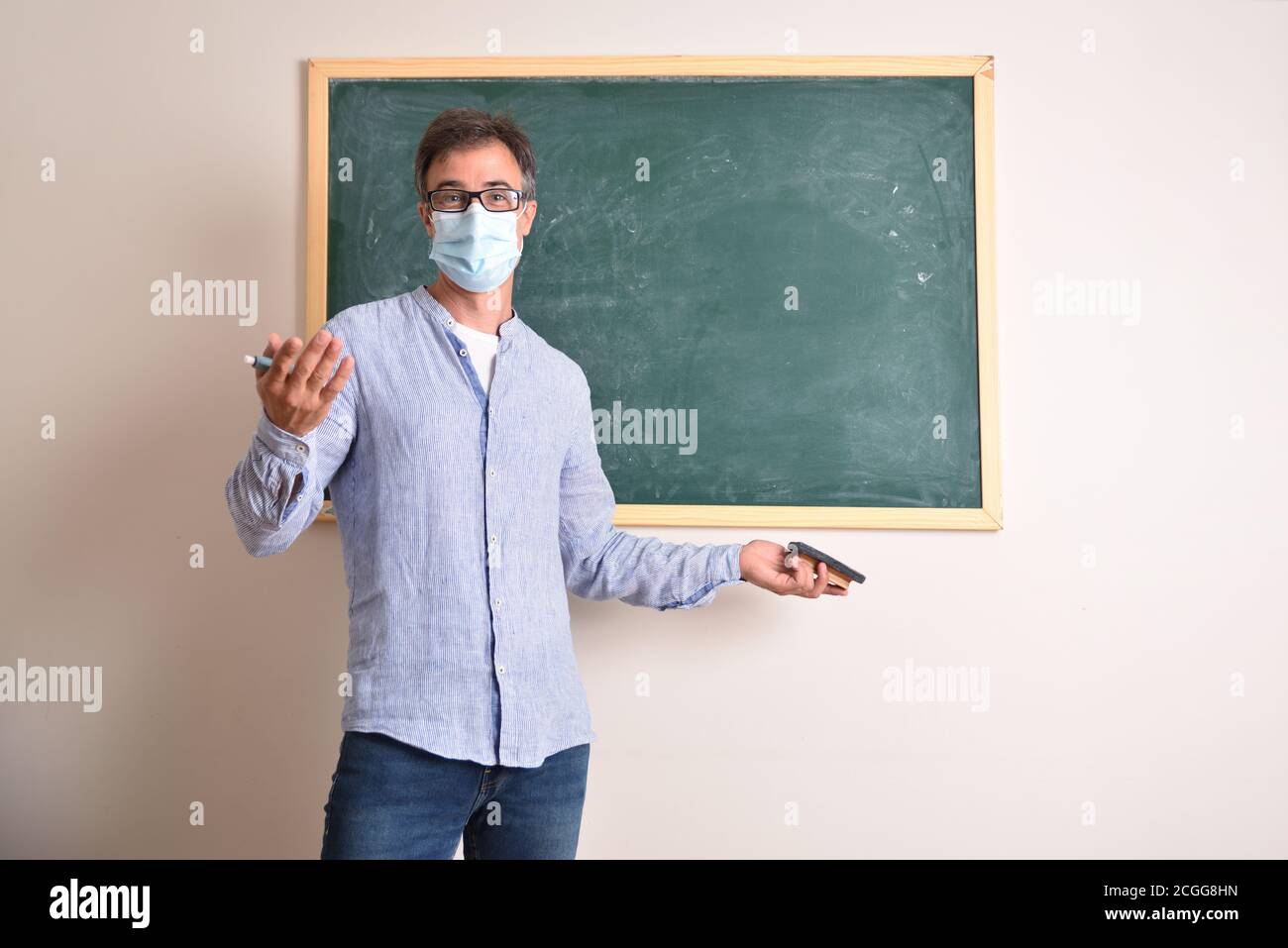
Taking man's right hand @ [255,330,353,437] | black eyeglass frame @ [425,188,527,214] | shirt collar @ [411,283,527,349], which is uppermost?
black eyeglass frame @ [425,188,527,214]

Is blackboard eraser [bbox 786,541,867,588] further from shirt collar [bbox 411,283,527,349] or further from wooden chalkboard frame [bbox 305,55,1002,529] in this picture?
shirt collar [bbox 411,283,527,349]

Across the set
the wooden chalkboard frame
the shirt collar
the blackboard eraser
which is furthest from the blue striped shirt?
the wooden chalkboard frame

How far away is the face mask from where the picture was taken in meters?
1.45

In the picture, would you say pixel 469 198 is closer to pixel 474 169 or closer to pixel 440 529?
pixel 474 169

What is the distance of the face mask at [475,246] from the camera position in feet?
4.75

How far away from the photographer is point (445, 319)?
1438mm

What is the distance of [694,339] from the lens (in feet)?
6.30

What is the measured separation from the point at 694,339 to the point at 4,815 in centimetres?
169

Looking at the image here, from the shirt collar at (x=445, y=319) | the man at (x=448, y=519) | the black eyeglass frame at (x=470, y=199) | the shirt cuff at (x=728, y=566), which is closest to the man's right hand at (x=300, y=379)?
the man at (x=448, y=519)

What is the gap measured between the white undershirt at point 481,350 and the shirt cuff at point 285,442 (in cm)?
32

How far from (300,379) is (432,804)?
0.61m

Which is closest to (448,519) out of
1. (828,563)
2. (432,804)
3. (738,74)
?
(432,804)

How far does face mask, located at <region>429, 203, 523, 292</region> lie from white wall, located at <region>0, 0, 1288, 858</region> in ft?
1.98
